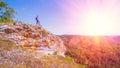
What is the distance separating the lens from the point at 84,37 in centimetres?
14125

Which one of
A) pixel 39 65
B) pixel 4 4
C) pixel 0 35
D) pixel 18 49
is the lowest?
pixel 39 65

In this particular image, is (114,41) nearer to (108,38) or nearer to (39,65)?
(108,38)

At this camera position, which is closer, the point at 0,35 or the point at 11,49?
the point at 11,49

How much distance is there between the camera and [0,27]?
20.0m

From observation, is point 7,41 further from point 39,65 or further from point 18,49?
point 39,65

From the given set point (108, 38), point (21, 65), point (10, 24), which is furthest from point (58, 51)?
point (108, 38)

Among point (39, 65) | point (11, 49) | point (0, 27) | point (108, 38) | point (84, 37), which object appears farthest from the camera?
point (108, 38)

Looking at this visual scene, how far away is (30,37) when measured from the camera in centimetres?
2125

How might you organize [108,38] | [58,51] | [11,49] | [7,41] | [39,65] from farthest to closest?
[108,38]
[58,51]
[7,41]
[11,49]
[39,65]

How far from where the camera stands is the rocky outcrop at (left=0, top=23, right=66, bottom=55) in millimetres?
19383

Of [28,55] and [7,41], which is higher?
[7,41]

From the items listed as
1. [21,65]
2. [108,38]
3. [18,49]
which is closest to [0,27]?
[18,49]

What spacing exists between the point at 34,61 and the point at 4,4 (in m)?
21.6

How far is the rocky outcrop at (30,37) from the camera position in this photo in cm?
1938
